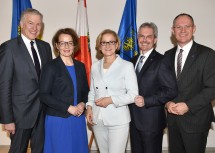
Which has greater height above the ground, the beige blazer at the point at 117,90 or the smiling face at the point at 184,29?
the smiling face at the point at 184,29

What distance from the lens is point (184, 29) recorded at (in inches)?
94.0

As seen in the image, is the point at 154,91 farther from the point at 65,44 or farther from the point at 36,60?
the point at 36,60

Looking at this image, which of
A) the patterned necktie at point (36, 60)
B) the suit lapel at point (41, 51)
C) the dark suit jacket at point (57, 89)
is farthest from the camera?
the suit lapel at point (41, 51)

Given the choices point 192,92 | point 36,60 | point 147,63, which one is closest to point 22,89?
point 36,60

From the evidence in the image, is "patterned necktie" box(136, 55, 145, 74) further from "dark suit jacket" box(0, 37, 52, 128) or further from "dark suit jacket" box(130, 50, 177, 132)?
"dark suit jacket" box(0, 37, 52, 128)

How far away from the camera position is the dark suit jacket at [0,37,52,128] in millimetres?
2225

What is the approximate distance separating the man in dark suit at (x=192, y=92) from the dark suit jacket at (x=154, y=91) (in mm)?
121

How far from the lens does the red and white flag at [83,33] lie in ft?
11.6

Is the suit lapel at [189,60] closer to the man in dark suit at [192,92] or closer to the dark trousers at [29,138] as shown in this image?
the man in dark suit at [192,92]

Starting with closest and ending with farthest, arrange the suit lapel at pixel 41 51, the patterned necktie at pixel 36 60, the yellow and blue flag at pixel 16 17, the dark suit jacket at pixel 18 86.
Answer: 1. the dark suit jacket at pixel 18 86
2. the patterned necktie at pixel 36 60
3. the suit lapel at pixel 41 51
4. the yellow and blue flag at pixel 16 17

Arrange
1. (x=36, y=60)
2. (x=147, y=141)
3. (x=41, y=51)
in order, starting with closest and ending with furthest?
(x=147, y=141), (x=36, y=60), (x=41, y=51)

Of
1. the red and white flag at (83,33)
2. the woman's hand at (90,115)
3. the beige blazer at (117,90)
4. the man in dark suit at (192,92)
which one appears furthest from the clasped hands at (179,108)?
the red and white flag at (83,33)

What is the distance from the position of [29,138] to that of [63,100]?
2.15ft

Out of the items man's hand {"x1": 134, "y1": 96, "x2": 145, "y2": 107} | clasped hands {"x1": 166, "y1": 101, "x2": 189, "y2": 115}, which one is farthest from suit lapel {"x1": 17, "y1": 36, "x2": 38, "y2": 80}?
clasped hands {"x1": 166, "y1": 101, "x2": 189, "y2": 115}
